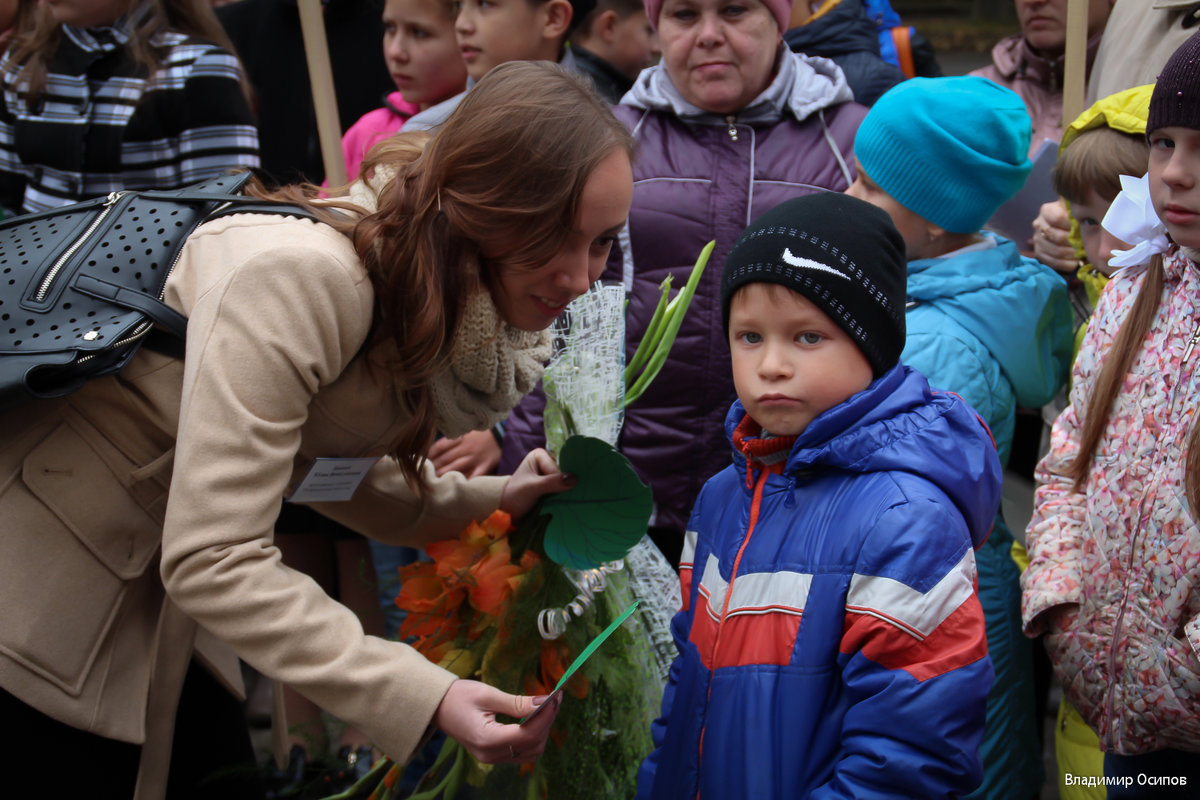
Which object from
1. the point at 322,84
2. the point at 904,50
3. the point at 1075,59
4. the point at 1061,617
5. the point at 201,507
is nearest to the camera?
the point at 201,507

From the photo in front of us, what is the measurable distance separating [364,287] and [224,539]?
0.40 m

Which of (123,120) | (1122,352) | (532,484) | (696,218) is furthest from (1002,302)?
(123,120)

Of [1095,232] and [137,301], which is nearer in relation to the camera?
[137,301]

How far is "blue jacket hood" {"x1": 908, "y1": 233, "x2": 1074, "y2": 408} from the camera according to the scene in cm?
214

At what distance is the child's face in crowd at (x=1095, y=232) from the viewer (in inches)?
85.1

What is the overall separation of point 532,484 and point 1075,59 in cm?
150

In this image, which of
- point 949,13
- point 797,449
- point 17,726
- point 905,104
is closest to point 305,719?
point 17,726

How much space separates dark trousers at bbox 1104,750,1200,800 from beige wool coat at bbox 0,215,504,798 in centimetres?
115

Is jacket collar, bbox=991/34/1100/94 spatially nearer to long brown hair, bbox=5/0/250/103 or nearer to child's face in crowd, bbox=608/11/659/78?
child's face in crowd, bbox=608/11/659/78

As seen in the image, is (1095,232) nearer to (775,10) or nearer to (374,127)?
(775,10)

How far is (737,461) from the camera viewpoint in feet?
5.40

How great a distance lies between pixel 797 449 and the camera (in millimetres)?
1507

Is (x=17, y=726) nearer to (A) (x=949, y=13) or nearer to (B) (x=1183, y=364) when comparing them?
(B) (x=1183, y=364)

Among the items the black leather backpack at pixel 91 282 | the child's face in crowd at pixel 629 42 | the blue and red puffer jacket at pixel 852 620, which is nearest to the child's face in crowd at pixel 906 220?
the blue and red puffer jacket at pixel 852 620
